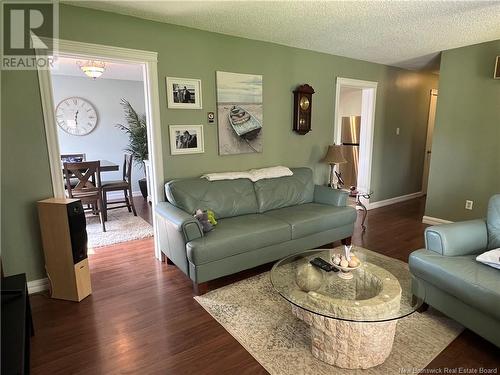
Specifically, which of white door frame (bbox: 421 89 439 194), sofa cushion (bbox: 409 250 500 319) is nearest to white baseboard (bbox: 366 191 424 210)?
white door frame (bbox: 421 89 439 194)

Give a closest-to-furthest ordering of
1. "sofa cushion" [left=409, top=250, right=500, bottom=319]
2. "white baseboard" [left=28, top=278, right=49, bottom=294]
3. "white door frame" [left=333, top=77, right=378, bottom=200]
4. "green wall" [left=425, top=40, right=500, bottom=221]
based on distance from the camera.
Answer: "sofa cushion" [left=409, top=250, right=500, bottom=319], "white baseboard" [left=28, top=278, right=49, bottom=294], "green wall" [left=425, top=40, right=500, bottom=221], "white door frame" [left=333, top=77, right=378, bottom=200]

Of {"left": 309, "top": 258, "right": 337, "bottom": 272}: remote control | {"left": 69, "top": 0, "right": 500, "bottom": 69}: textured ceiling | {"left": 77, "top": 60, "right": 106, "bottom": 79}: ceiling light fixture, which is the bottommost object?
{"left": 309, "top": 258, "right": 337, "bottom": 272}: remote control

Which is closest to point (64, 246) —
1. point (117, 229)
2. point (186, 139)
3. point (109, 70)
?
point (186, 139)

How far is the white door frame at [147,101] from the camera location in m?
2.45

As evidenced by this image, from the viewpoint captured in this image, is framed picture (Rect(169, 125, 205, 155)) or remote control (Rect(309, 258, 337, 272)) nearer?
remote control (Rect(309, 258, 337, 272))

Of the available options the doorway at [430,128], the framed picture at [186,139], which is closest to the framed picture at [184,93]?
the framed picture at [186,139]

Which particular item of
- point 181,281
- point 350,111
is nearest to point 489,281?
point 181,281

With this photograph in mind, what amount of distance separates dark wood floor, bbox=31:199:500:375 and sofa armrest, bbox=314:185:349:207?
128cm

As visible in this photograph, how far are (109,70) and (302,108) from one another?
340 cm

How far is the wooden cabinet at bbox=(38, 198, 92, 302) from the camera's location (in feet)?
7.60

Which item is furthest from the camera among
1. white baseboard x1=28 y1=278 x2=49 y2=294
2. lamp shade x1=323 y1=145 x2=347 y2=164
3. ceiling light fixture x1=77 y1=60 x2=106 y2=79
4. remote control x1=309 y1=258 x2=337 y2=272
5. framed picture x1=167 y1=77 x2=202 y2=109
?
lamp shade x1=323 y1=145 x2=347 y2=164

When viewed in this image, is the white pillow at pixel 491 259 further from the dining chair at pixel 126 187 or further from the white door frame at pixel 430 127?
the dining chair at pixel 126 187

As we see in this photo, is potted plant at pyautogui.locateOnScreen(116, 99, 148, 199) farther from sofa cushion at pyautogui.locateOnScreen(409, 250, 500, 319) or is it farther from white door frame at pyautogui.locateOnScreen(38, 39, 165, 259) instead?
sofa cushion at pyautogui.locateOnScreen(409, 250, 500, 319)

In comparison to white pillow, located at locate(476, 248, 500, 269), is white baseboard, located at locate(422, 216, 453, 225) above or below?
below
